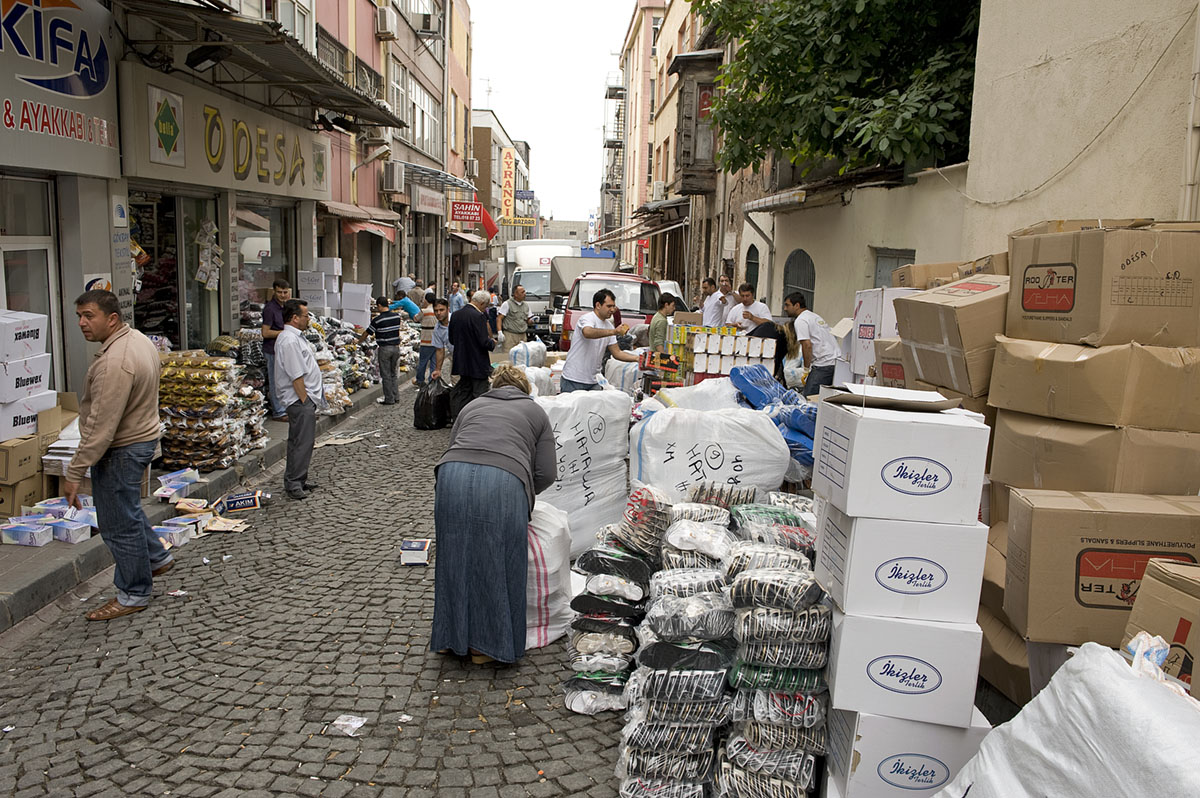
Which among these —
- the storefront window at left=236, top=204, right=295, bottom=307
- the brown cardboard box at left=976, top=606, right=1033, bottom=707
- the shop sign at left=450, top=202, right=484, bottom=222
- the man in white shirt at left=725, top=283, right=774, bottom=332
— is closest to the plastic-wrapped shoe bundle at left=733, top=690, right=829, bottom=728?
the brown cardboard box at left=976, top=606, right=1033, bottom=707

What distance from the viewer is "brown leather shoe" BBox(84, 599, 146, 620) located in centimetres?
513

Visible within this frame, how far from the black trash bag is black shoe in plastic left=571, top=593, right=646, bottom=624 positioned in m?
7.01

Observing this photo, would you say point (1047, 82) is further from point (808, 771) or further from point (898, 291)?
point (808, 771)

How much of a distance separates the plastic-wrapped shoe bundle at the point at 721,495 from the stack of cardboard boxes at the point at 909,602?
1940 millimetres

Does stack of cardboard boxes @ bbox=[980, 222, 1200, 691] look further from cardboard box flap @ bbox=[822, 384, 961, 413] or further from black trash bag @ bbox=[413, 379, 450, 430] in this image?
black trash bag @ bbox=[413, 379, 450, 430]

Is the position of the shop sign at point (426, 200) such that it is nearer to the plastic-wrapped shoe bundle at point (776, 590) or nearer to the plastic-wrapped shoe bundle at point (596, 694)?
the plastic-wrapped shoe bundle at point (596, 694)

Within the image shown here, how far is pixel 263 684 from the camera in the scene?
439 cm

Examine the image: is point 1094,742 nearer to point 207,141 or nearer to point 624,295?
point 207,141

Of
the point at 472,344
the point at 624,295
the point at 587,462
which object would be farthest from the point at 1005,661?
the point at 624,295

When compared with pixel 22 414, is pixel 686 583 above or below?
below

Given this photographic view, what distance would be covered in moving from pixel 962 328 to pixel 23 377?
250 inches

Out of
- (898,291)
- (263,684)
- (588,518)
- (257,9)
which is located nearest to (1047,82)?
(898,291)

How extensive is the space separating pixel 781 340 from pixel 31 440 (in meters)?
6.94

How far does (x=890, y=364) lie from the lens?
5.35 metres
